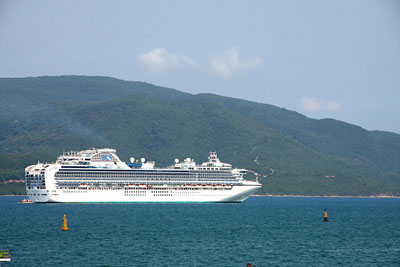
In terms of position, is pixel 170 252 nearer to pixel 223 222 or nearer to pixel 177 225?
→ pixel 177 225

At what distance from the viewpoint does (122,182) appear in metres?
127

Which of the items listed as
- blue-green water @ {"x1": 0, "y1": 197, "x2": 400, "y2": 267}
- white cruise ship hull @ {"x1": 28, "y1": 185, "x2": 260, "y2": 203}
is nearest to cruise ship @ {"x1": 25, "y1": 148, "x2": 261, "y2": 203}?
white cruise ship hull @ {"x1": 28, "y1": 185, "x2": 260, "y2": 203}

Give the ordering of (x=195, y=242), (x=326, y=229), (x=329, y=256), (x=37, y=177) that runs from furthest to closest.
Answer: (x=37, y=177) < (x=326, y=229) < (x=195, y=242) < (x=329, y=256)

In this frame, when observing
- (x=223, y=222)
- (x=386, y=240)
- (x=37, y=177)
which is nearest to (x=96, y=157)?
(x=37, y=177)

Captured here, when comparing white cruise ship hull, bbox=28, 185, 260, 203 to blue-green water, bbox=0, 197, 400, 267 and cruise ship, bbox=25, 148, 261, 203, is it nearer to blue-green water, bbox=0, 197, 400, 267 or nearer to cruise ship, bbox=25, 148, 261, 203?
cruise ship, bbox=25, 148, 261, 203

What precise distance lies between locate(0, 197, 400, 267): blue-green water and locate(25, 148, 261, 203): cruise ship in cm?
A: 2439

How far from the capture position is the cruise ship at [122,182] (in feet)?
398

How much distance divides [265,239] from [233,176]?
64.1 m

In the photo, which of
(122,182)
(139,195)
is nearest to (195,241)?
(122,182)

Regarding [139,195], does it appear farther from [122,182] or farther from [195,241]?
[195,241]

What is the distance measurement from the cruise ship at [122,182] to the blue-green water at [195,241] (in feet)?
80.0

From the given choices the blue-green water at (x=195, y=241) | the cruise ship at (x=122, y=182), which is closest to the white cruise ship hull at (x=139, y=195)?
the cruise ship at (x=122, y=182)

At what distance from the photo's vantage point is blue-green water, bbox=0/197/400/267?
53.8 meters

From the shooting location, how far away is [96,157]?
5064 inches
